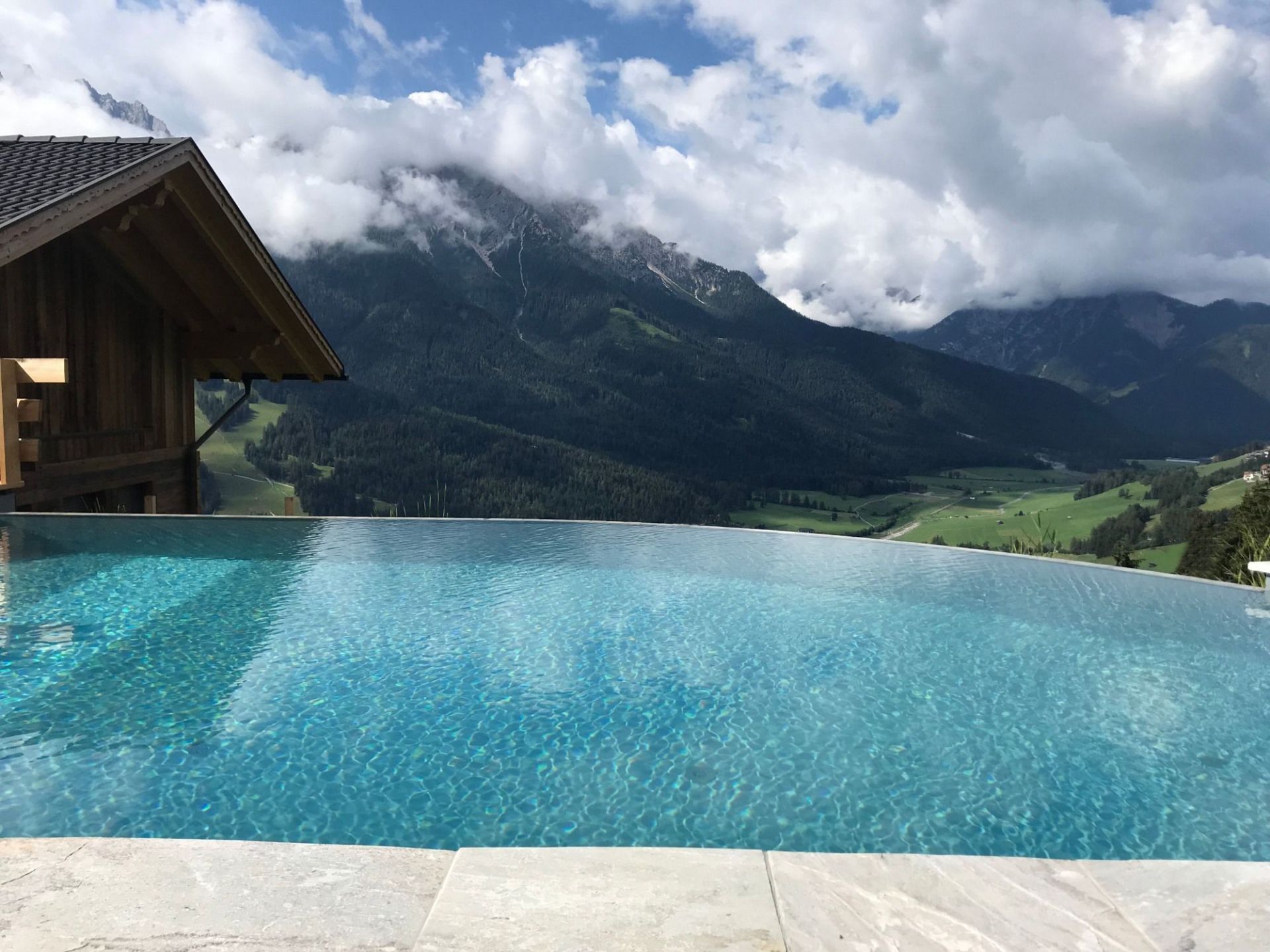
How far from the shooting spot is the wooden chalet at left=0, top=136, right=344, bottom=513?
8.06 meters

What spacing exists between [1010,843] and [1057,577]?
23.5 ft

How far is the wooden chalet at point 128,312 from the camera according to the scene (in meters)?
8.06

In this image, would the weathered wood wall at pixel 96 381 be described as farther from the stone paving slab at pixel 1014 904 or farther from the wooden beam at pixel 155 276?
the stone paving slab at pixel 1014 904

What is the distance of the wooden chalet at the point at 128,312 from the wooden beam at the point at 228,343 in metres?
0.03

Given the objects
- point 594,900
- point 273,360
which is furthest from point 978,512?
point 594,900

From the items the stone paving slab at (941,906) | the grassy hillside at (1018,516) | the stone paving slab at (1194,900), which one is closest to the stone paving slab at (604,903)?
the stone paving slab at (941,906)

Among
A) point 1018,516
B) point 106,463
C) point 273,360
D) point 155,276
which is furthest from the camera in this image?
point 1018,516

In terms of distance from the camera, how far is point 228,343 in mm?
12422

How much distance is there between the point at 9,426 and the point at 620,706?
15.2 feet

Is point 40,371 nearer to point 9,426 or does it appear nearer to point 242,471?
point 9,426

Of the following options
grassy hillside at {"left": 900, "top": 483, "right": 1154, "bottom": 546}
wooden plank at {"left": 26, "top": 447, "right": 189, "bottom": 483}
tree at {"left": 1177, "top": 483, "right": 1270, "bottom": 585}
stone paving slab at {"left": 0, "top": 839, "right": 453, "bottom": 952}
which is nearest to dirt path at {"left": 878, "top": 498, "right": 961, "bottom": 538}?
grassy hillside at {"left": 900, "top": 483, "right": 1154, "bottom": 546}

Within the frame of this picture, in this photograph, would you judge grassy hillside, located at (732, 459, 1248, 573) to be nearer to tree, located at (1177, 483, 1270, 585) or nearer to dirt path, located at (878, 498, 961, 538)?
dirt path, located at (878, 498, 961, 538)

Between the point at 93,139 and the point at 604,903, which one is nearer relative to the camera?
the point at 604,903

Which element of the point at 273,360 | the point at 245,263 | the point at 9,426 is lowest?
the point at 9,426
